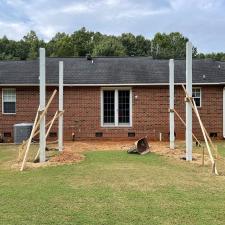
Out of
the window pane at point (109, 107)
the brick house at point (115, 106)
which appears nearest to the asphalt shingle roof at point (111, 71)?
the brick house at point (115, 106)

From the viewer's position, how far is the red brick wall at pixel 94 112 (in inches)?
845

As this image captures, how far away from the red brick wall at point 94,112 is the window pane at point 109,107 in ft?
1.34

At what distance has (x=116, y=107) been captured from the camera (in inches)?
846

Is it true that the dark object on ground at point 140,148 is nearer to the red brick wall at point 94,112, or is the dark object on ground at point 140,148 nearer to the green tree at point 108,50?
the red brick wall at point 94,112

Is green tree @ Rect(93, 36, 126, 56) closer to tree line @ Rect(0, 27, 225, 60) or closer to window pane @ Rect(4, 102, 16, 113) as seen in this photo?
tree line @ Rect(0, 27, 225, 60)

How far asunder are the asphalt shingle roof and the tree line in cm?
2938

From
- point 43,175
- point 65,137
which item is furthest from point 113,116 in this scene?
point 43,175

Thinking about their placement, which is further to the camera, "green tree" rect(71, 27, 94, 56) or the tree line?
"green tree" rect(71, 27, 94, 56)

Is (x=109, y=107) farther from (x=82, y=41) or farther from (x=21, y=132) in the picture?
(x=82, y=41)

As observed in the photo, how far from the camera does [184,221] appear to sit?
610cm

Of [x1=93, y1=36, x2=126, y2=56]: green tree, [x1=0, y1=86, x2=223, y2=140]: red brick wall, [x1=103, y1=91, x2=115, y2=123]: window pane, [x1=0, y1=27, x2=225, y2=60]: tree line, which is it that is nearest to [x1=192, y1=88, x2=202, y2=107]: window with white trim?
[x1=0, y1=86, x2=223, y2=140]: red brick wall

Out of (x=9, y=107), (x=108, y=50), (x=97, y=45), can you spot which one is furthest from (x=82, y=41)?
(x=9, y=107)

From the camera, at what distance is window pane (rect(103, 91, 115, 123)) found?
71.1 ft

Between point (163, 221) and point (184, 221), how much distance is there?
0.31 meters
